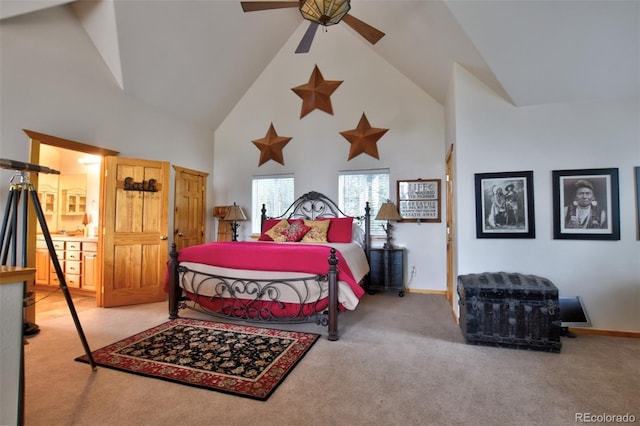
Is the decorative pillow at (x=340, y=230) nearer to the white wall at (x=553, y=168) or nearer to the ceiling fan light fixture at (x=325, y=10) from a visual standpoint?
the white wall at (x=553, y=168)

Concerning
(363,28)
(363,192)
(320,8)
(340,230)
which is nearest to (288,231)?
(340,230)

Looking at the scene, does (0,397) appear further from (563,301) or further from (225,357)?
(563,301)

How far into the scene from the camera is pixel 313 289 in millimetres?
3125

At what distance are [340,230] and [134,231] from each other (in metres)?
3.00

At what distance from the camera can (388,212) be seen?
488 cm

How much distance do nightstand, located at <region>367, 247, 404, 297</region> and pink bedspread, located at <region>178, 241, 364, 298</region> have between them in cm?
174

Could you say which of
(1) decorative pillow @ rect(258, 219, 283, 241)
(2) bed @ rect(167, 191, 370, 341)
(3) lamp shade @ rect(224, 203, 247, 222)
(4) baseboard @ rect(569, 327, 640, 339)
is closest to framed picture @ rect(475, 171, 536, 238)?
(4) baseboard @ rect(569, 327, 640, 339)

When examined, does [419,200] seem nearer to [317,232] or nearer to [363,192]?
[363,192]

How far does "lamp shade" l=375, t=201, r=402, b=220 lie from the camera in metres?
4.85

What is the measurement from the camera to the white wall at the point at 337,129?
16.6ft

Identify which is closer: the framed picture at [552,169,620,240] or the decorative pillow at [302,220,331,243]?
the framed picture at [552,169,620,240]

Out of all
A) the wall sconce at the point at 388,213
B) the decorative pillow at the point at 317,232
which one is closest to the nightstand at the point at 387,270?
the wall sconce at the point at 388,213

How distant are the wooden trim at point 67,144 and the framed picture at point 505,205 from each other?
4.82m

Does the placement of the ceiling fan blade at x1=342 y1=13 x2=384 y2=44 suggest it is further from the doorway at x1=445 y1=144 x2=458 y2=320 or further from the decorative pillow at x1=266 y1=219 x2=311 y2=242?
the decorative pillow at x1=266 y1=219 x2=311 y2=242
